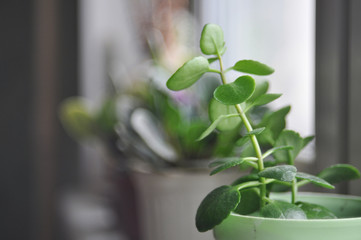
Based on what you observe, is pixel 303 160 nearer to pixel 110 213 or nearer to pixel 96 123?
pixel 96 123

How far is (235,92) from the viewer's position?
0.77 feet

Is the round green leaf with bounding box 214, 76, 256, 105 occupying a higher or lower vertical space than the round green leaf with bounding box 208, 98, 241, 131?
higher

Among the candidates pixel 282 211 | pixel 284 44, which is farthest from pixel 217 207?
pixel 284 44

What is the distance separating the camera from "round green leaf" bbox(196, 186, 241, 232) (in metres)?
0.22

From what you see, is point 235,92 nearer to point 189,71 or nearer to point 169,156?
point 189,71

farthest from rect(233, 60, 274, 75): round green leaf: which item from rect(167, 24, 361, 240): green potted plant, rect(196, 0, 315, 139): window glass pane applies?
rect(196, 0, 315, 139): window glass pane

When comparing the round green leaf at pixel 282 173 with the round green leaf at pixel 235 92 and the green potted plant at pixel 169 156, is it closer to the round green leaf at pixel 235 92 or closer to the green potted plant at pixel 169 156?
the round green leaf at pixel 235 92

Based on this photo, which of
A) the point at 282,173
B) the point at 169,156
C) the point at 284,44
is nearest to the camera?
the point at 282,173

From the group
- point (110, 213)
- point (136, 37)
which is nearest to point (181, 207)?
point (110, 213)

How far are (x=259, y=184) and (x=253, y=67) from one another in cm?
8

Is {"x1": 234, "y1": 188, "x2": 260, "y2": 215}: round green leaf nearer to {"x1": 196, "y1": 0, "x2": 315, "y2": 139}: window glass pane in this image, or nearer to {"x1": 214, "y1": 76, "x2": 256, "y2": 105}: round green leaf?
{"x1": 214, "y1": 76, "x2": 256, "y2": 105}: round green leaf

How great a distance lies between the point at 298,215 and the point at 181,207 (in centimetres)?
33

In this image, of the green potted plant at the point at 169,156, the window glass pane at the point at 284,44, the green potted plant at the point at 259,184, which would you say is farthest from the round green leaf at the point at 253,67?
the window glass pane at the point at 284,44

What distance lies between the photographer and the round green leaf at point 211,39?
0.25 meters
